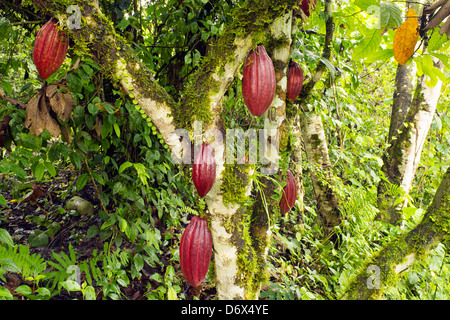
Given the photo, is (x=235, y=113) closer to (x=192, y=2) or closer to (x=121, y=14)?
(x=192, y=2)

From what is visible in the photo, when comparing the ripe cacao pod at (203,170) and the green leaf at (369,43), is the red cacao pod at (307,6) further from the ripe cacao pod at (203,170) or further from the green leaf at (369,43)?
the ripe cacao pod at (203,170)

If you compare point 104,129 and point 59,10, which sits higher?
point 59,10

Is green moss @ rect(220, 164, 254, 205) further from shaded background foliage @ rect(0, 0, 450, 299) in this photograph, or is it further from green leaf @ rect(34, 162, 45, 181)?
green leaf @ rect(34, 162, 45, 181)

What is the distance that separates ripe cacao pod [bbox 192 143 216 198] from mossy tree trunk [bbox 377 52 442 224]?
2.13 metres

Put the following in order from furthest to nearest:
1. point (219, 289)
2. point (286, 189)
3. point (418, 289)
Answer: point (418, 289)
point (286, 189)
point (219, 289)

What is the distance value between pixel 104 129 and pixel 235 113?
1.27 meters

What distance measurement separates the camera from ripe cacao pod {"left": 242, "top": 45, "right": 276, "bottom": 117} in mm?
1086

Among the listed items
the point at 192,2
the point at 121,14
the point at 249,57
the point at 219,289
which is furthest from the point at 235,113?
the point at 219,289

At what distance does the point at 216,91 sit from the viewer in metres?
1.13

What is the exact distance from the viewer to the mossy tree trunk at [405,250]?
1321mm

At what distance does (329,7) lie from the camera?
167cm

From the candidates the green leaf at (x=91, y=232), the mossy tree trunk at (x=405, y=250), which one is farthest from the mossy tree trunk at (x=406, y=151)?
the green leaf at (x=91, y=232)

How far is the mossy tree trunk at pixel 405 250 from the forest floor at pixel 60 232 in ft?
3.08

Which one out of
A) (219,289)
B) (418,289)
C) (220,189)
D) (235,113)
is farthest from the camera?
(235,113)
